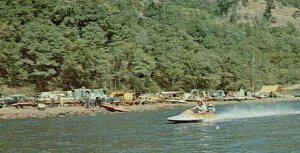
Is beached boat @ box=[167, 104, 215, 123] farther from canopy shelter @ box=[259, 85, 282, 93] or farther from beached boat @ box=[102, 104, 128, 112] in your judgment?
canopy shelter @ box=[259, 85, 282, 93]

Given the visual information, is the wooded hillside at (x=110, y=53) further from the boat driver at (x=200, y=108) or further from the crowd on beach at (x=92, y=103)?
the boat driver at (x=200, y=108)

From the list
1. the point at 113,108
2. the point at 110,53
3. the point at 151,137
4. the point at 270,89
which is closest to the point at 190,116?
the point at 151,137

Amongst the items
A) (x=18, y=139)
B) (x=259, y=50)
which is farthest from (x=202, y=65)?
(x=18, y=139)

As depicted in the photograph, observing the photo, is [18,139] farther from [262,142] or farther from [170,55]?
[170,55]

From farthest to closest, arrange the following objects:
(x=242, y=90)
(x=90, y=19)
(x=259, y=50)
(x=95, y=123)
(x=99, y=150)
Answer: (x=259, y=50) < (x=242, y=90) < (x=90, y=19) < (x=95, y=123) < (x=99, y=150)

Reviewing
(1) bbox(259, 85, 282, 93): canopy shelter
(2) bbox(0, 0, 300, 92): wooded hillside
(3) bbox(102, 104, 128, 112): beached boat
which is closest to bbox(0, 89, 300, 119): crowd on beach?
(3) bbox(102, 104, 128, 112): beached boat

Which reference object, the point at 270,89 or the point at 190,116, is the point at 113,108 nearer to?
the point at 190,116

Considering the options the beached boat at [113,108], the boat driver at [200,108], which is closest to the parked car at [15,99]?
the beached boat at [113,108]
